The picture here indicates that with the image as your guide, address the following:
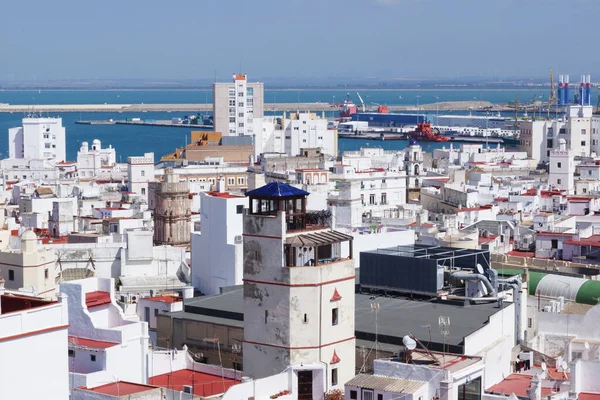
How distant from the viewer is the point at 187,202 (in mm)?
35562

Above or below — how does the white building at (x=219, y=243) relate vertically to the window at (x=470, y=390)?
above

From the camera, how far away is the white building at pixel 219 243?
83.6 feet

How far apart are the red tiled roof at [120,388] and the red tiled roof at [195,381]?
4.45 ft

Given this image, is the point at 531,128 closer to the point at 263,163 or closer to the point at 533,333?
the point at 263,163

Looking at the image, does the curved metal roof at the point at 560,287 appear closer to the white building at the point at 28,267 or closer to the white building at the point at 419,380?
the white building at the point at 419,380

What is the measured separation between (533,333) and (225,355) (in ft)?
16.3

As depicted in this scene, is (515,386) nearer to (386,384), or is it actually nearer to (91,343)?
(386,384)

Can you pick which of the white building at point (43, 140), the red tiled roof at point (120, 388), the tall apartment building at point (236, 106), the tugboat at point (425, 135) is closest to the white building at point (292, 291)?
the red tiled roof at point (120, 388)

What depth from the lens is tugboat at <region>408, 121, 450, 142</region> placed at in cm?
13312

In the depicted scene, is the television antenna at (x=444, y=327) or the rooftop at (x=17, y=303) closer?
the rooftop at (x=17, y=303)

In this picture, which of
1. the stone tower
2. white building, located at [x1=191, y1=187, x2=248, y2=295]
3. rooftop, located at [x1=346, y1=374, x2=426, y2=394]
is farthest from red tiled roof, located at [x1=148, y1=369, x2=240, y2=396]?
the stone tower

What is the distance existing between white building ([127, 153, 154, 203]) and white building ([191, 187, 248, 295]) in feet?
94.8

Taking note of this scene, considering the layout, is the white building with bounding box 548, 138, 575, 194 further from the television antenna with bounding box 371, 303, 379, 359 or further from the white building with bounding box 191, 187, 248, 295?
the television antenna with bounding box 371, 303, 379, 359

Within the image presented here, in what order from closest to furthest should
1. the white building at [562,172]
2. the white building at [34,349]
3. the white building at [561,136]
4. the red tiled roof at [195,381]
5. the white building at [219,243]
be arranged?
the white building at [34,349] → the red tiled roof at [195,381] → the white building at [219,243] → the white building at [562,172] → the white building at [561,136]
